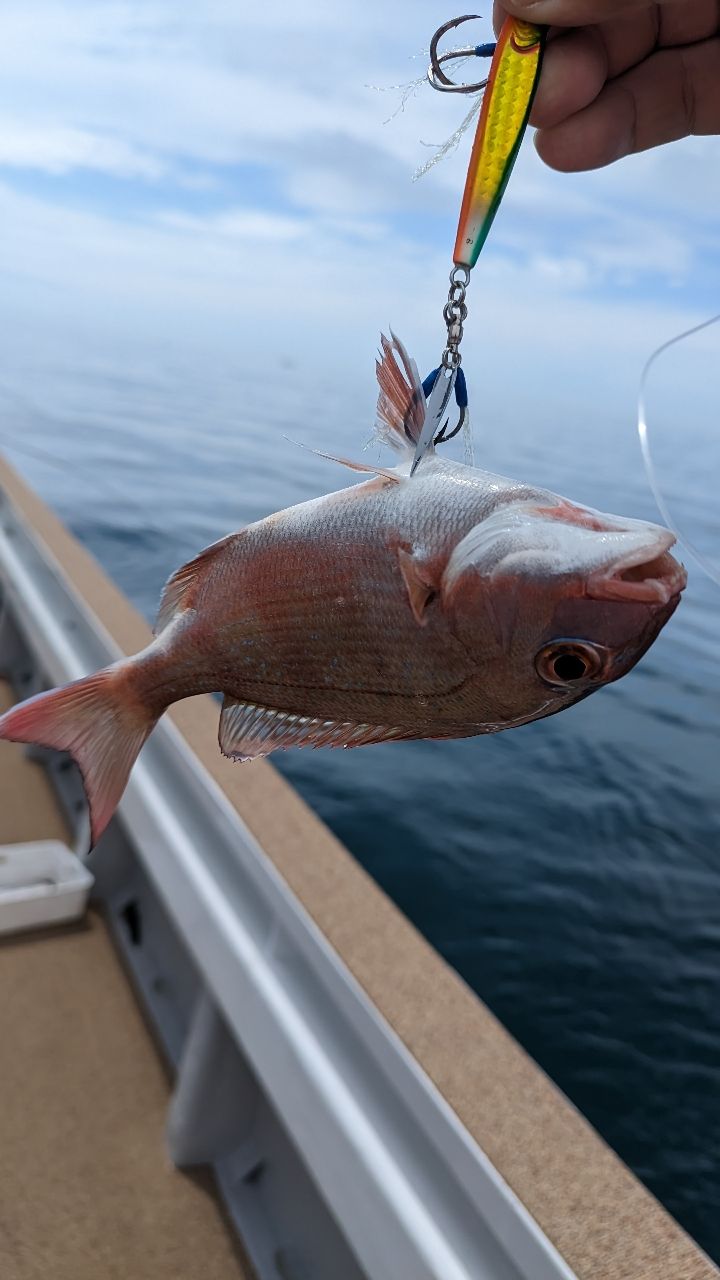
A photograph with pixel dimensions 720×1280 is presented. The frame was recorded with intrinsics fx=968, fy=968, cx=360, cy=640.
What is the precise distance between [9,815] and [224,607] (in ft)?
12.5

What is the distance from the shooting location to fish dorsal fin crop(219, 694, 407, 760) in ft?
2.78

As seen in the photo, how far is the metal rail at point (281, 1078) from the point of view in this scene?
192cm

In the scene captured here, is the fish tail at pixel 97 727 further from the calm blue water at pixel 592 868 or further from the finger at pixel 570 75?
the finger at pixel 570 75

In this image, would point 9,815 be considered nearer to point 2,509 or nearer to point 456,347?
point 2,509

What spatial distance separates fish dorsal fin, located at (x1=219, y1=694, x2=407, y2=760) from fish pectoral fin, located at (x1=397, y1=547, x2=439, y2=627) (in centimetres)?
10

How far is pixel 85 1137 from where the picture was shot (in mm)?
2918

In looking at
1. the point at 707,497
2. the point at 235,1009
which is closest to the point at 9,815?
the point at 235,1009

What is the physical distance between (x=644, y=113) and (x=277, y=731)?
130 cm

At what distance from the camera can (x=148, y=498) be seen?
14.0m

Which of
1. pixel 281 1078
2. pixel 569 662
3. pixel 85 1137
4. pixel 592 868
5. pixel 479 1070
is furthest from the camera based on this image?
pixel 592 868

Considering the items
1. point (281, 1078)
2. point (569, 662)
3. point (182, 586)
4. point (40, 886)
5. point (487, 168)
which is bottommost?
point (40, 886)

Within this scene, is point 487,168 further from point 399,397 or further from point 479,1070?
point 479,1070

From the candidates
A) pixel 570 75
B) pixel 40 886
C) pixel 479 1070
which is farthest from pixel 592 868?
pixel 570 75

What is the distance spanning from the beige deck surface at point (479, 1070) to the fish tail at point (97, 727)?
54.4 inches
